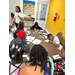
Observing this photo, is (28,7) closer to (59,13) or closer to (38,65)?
(59,13)

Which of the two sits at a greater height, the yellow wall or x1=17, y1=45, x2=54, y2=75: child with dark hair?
the yellow wall

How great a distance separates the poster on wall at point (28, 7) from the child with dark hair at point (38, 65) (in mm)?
4844

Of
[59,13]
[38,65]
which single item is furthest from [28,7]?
[38,65]

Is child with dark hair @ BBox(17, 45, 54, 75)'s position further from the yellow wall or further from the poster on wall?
the poster on wall

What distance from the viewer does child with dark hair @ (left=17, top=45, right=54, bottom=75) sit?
2.99 feet

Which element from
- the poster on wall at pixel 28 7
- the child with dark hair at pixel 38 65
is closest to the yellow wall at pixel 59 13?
the poster on wall at pixel 28 7

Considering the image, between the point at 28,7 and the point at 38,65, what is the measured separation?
5108 millimetres

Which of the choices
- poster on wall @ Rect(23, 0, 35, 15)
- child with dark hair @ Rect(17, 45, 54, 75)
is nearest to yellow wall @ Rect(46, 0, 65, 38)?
poster on wall @ Rect(23, 0, 35, 15)

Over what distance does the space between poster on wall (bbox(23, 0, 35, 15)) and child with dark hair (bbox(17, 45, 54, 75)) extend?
15.9 ft

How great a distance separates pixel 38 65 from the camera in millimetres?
979
